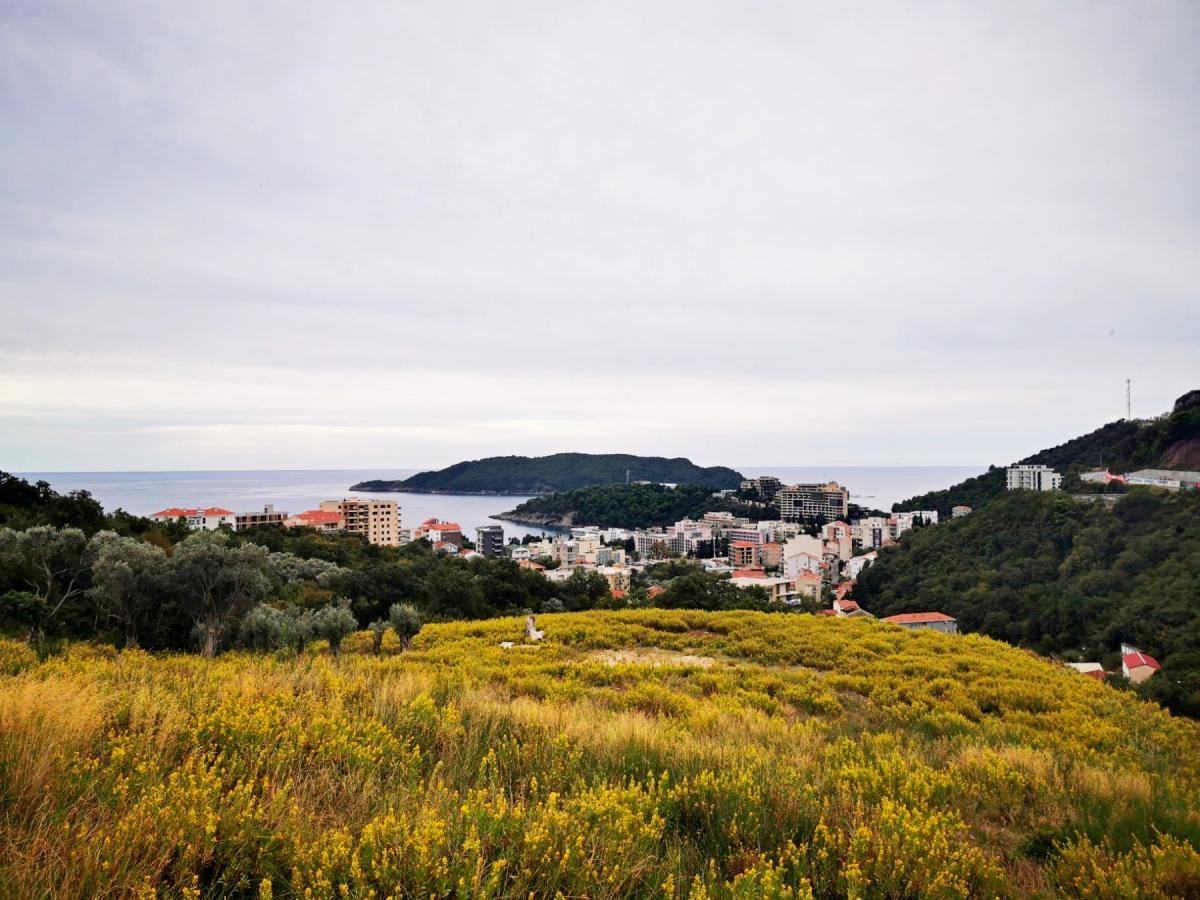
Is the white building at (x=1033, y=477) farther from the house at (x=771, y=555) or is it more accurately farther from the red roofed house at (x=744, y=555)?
the red roofed house at (x=744, y=555)

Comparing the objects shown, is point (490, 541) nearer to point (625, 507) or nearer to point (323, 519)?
point (323, 519)

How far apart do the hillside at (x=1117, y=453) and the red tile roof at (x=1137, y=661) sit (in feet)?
150

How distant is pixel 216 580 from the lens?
10.7m

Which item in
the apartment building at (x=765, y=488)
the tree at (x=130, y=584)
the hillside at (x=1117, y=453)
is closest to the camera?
the tree at (x=130, y=584)

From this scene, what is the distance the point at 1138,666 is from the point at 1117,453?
8676cm

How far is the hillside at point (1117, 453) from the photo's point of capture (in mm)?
84562

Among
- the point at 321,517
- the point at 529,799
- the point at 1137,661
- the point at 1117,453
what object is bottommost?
the point at 1137,661

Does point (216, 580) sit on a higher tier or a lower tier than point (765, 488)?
higher

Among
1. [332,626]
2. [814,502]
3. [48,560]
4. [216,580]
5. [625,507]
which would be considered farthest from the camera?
[625,507]

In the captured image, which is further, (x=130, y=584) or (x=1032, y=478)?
(x=1032, y=478)

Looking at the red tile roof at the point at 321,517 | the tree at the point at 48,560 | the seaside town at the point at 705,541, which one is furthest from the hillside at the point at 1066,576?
the red tile roof at the point at 321,517

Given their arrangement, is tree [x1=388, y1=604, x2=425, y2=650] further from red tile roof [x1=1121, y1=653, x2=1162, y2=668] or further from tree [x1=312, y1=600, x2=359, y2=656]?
red tile roof [x1=1121, y1=653, x2=1162, y2=668]

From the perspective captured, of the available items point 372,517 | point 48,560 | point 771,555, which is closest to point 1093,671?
point 48,560

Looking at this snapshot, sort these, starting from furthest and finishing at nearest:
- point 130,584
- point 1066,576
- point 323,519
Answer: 1. point 323,519
2. point 1066,576
3. point 130,584
